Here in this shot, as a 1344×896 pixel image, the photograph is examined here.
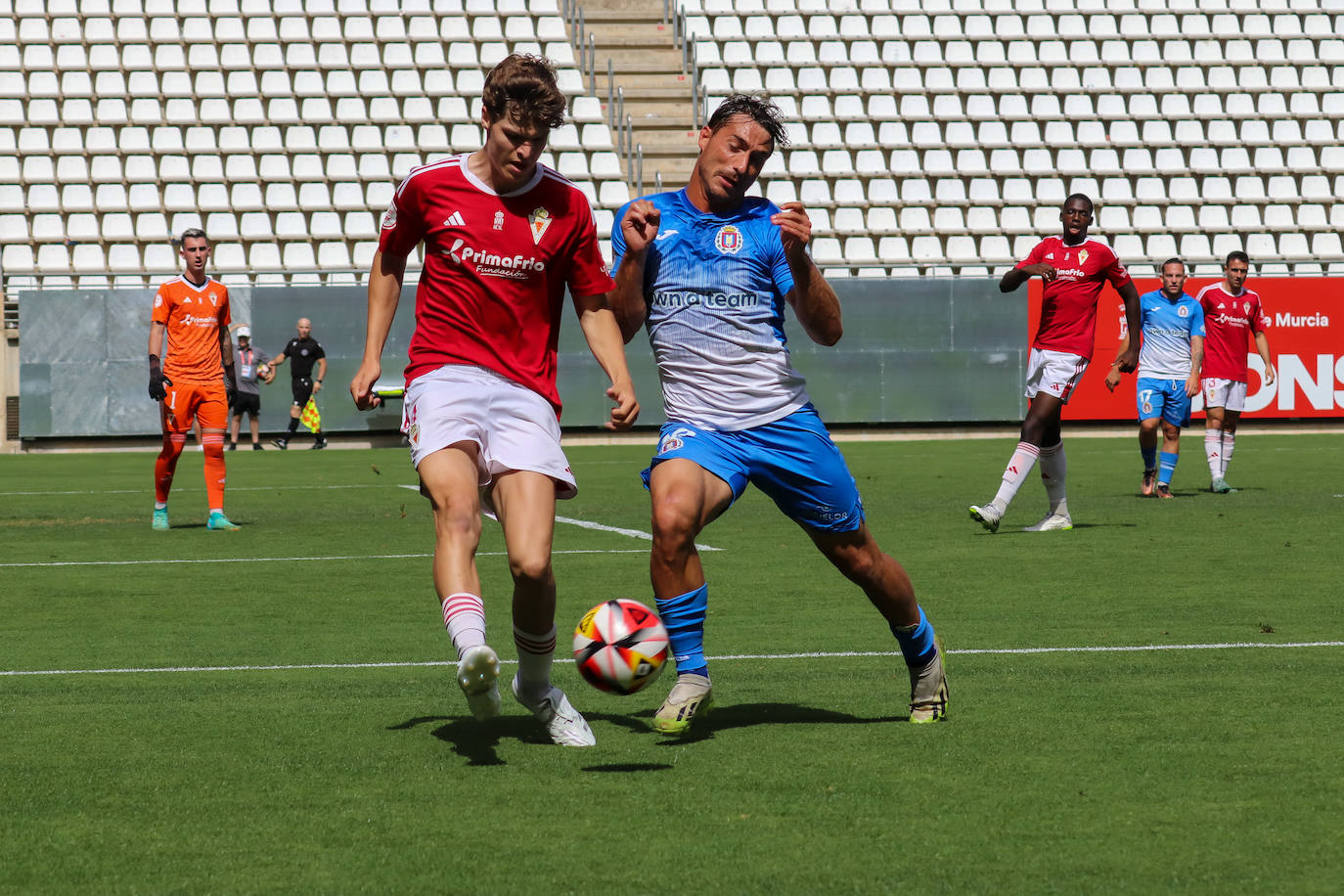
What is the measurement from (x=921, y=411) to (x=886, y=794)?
76.9 feet

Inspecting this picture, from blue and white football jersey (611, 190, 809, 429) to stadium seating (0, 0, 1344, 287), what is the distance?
21.9 m

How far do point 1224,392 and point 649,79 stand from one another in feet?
56.4

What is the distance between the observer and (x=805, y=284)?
18.0 ft

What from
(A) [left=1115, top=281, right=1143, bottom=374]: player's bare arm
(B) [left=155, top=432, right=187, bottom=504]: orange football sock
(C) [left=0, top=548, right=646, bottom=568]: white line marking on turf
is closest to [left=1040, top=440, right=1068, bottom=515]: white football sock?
(A) [left=1115, top=281, right=1143, bottom=374]: player's bare arm

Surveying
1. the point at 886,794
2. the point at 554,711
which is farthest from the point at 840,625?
the point at 886,794

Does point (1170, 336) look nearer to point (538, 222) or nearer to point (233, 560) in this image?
point (233, 560)

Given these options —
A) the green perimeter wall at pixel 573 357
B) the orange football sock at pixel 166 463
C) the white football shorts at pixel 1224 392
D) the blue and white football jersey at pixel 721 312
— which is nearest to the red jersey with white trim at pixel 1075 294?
the white football shorts at pixel 1224 392

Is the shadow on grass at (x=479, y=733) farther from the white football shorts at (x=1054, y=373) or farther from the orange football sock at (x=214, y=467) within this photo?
the orange football sock at (x=214, y=467)

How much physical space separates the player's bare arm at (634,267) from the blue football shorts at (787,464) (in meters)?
0.39

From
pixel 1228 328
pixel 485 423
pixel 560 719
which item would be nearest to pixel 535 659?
pixel 560 719

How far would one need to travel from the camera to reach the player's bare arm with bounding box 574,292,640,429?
523 centimetres

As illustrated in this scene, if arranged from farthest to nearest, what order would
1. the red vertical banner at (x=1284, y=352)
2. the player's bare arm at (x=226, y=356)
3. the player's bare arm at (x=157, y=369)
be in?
1. the red vertical banner at (x=1284, y=352)
2. the player's bare arm at (x=226, y=356)
3. the player's bare arm at (x=157, y=369)

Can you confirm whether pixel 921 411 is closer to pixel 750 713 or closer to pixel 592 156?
pixel 592 156

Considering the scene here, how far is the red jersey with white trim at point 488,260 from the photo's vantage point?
5.14m
